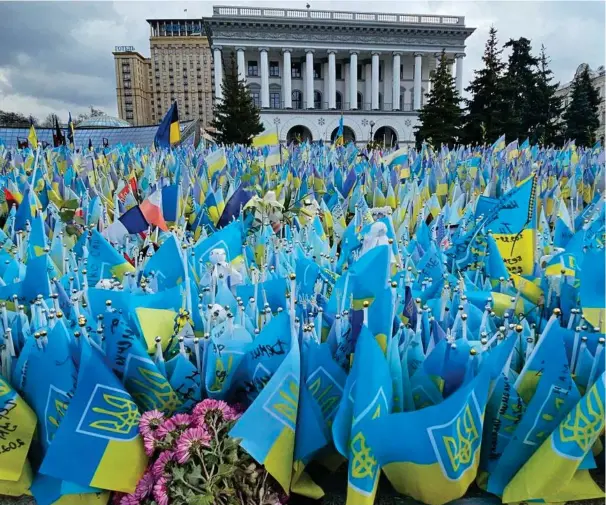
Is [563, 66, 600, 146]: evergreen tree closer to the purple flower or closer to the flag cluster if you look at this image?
the flag cluster

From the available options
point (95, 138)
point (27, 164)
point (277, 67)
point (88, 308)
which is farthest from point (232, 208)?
point (277, 67)

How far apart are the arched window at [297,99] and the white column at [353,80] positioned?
5.19 m

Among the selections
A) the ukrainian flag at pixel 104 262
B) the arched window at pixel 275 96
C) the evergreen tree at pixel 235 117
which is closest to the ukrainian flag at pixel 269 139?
the ukrainian flag at pixel 104 262

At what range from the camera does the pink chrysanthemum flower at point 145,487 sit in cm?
146

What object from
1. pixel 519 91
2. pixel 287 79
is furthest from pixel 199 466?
pixel 287 79

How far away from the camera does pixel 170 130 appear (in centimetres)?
1073

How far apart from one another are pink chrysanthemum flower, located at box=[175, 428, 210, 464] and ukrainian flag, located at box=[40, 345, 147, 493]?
17 cm

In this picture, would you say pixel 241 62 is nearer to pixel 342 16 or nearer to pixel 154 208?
pixel 342 16

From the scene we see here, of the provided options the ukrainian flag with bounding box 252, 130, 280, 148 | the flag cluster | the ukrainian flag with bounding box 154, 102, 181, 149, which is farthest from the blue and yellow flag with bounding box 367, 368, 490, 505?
the ukrainian flag with bounding box 154, 102, 181, 149

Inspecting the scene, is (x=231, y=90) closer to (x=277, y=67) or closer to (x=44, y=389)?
(x=277, y=67)

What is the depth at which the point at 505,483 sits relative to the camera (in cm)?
148

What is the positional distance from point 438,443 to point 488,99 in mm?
32596

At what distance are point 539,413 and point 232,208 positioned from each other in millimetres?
3320

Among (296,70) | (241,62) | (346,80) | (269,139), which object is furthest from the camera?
(296,70)
